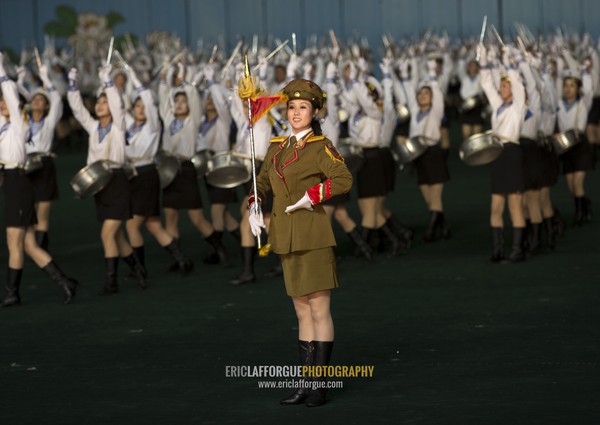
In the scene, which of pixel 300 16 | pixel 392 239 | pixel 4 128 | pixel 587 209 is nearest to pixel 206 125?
pixel 392 239

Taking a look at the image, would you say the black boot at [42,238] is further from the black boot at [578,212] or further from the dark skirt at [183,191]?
the black boot at [578,212]

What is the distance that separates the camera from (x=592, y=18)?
119 feet

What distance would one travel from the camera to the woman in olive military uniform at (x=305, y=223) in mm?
6395

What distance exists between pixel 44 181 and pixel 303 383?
19.9 feet

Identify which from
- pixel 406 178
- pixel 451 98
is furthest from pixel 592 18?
pixel 406 178

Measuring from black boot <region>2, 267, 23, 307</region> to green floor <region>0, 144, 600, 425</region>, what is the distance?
117mm

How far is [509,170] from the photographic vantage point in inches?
441

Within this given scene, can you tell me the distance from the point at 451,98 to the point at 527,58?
16.7m

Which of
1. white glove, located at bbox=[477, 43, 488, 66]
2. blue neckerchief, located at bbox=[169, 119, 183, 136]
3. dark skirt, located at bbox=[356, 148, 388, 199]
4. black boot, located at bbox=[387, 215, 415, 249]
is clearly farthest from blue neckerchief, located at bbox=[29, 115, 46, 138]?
white glove, located at bbox=[477, 43, 488, 66]

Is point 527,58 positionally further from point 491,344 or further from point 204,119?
point 491,344

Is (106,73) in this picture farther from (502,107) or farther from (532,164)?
(532,164)

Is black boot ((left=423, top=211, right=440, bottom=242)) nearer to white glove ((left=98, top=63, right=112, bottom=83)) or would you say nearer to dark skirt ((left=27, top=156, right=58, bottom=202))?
dark skirt ((left=27, top=156, right=58, bottom=202))

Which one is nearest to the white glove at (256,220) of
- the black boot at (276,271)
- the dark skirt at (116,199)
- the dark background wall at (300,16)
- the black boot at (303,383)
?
the black boot at (303,383)

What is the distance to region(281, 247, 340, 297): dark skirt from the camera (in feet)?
21.0
